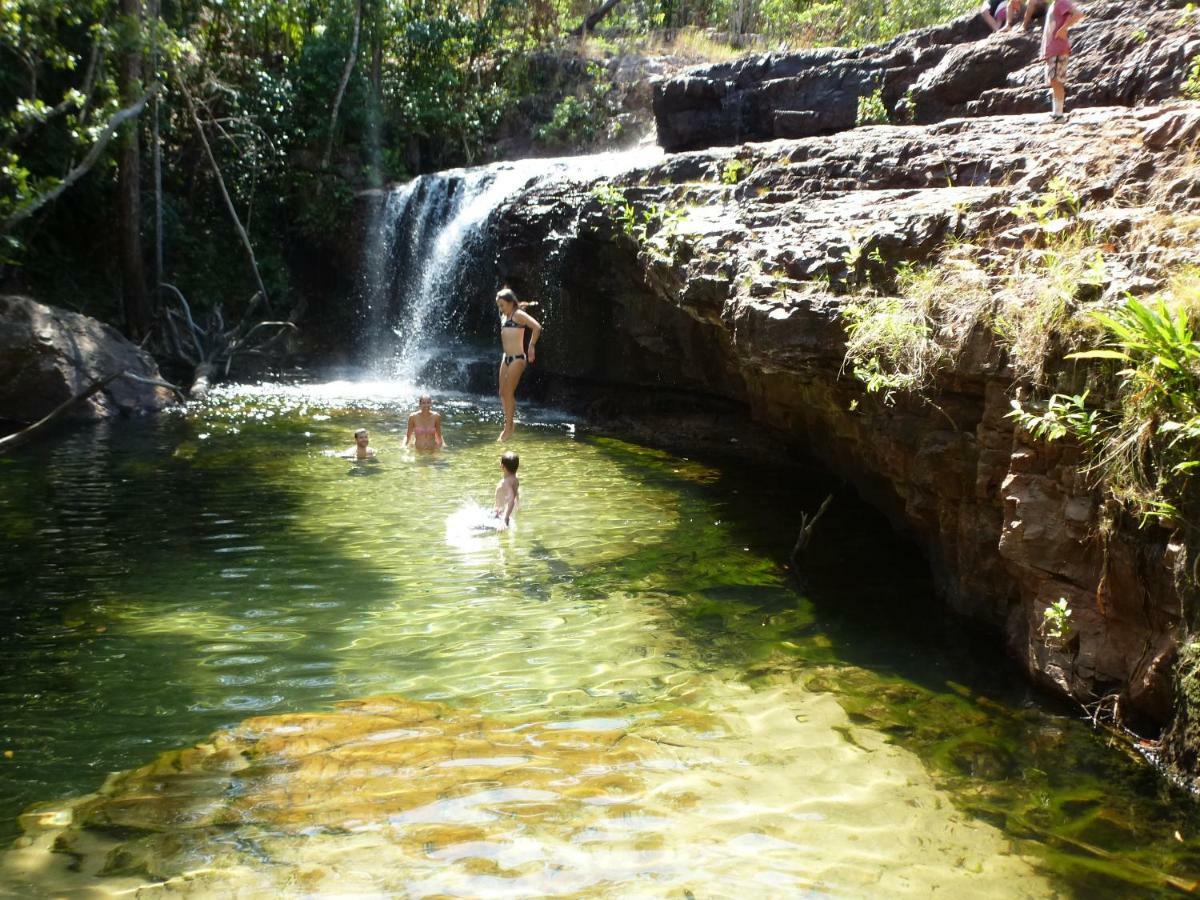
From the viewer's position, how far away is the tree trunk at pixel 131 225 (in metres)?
15.2

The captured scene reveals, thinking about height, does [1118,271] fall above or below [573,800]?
above

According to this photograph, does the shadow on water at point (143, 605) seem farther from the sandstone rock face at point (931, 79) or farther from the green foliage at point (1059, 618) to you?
the sandstone rock face at point (931, 79)

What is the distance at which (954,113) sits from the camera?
1145 centimetres

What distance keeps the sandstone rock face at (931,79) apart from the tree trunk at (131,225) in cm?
842

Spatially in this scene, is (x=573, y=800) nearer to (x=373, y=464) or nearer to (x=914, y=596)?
(x=914, y=596)

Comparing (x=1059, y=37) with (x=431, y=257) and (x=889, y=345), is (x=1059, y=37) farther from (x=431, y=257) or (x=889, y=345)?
(x=431, y=257)

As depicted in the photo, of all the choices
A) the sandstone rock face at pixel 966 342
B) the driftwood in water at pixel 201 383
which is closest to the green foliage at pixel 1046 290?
the sandstone rock face at pixel 966 342

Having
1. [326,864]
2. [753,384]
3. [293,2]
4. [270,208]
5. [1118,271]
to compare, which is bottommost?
[326,864]

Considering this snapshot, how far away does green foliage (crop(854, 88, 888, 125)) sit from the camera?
12.3 meters

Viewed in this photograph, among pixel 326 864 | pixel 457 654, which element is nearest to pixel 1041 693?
pixel 457 654

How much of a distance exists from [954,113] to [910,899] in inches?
409

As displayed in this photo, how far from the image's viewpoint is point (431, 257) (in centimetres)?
1767

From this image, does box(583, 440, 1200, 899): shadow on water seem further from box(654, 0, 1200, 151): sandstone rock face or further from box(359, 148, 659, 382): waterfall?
box(359, 148, 659, 382): waterfall

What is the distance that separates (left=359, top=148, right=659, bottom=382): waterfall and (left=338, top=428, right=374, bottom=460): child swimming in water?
6026mm
